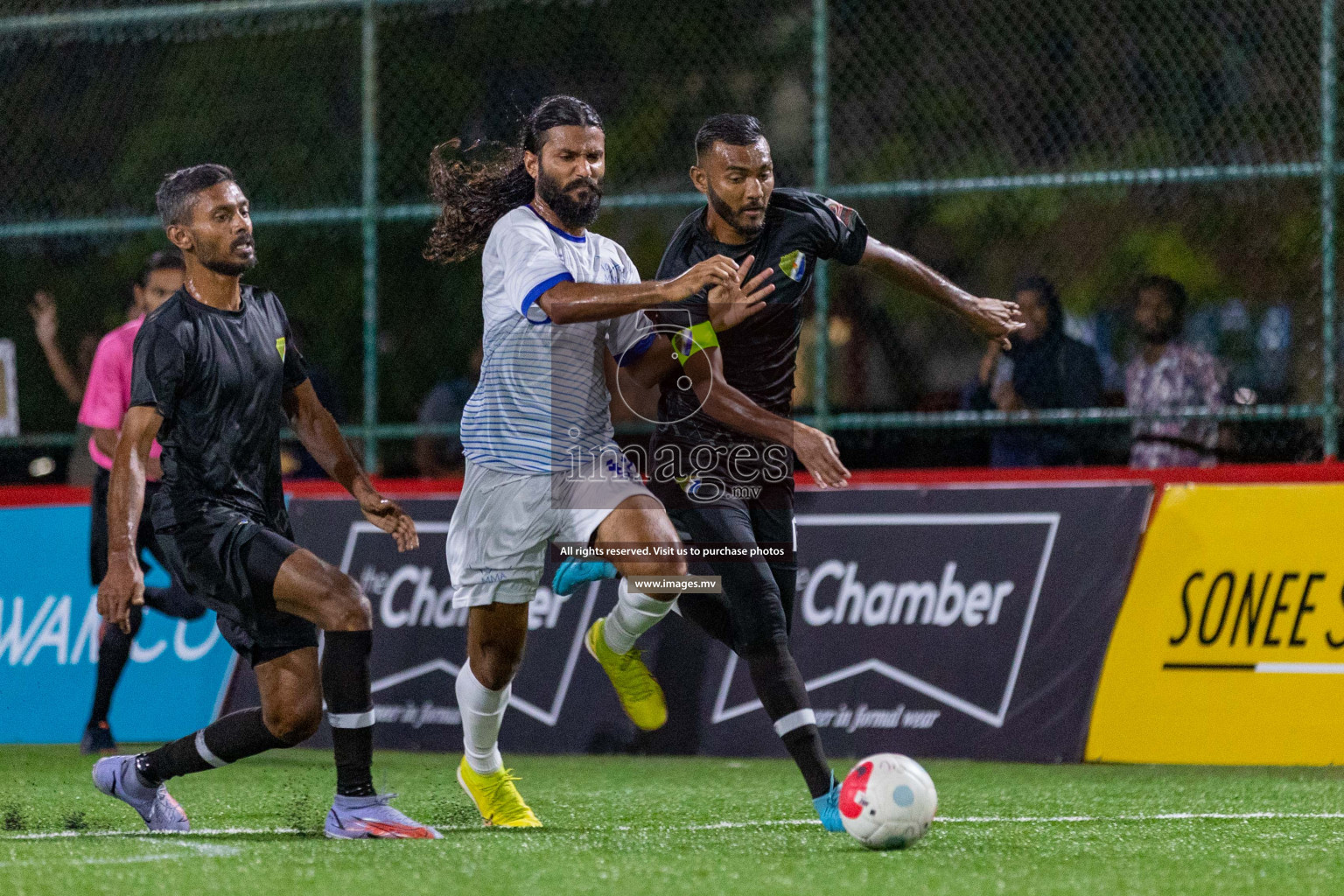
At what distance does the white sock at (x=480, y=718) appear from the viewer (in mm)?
6242

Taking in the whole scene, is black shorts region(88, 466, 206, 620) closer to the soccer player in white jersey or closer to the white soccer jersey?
the soccer player in white jersey

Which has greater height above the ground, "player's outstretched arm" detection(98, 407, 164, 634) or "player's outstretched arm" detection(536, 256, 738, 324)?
"player's outstretched arm" detection(536, 256, 738, 324)

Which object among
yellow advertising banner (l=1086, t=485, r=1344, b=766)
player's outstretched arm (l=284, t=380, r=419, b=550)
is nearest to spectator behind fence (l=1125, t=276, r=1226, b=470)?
yellow advertising banner (l=1086, t=485, r=1344, b=766)

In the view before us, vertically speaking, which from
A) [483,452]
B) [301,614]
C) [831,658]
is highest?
[483,452]

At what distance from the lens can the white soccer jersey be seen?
604 centimetres

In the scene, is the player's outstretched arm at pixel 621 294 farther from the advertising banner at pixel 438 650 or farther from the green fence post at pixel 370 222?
the green fence post at pixel 370 222

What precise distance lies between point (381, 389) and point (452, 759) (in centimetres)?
747

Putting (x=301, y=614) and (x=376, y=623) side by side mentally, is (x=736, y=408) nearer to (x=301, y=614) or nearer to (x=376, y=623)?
(x=301, y=614)

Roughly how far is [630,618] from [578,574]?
241 millimetres

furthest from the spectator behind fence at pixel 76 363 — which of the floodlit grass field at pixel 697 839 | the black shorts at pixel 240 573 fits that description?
the black shorts at pixel 240 573

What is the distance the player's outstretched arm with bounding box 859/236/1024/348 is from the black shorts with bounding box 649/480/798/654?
835mm

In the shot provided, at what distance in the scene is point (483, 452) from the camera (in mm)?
6125

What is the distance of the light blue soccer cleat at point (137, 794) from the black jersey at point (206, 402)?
0.87 m

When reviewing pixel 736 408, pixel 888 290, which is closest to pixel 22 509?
pixel 736 408
